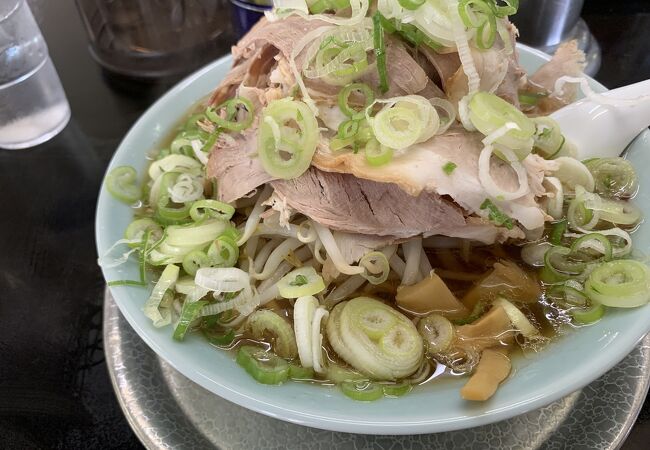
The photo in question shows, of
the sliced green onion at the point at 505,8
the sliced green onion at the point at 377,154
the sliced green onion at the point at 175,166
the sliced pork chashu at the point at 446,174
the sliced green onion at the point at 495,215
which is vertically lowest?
the sliced green onion at the point at 175,166

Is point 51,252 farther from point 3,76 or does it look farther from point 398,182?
point 398,182

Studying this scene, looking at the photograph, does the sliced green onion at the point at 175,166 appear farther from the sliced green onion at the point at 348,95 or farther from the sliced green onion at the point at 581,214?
the sliced green onion at the point at 581,214

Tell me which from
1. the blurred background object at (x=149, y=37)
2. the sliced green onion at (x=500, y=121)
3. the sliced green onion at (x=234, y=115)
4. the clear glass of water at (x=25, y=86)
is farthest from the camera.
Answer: the blurred background object at (x=149, y=37)

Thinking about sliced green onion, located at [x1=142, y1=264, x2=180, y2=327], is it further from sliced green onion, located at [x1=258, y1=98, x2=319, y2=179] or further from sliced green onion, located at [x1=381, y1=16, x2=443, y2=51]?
sliced green onion, located at [x1=381, y1=16, x2=443, y2=51]

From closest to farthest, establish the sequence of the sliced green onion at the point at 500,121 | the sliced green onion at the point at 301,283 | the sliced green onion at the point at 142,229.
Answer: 1. the sliced green onion at the point at 500,121
2. the sliced green onion at the point at 301,283
3. the sliced green onion at the point at 142,229

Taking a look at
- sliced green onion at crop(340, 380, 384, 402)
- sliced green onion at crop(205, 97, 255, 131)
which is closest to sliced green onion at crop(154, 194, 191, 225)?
sliced green onion at crop(205, 97, 255, 131)

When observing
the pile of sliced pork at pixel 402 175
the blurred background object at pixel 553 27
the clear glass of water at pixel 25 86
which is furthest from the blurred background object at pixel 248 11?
the pile of sliced pork at pixel 402 175

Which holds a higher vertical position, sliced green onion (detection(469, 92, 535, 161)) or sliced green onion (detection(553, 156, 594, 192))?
sliced green onion (detection(469, 92, 535, 161))
